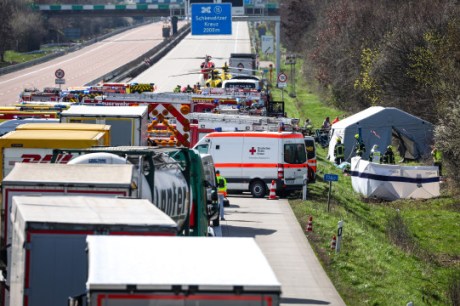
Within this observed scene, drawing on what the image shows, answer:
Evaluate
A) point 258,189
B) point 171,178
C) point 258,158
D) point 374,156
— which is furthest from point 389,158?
point 171,178

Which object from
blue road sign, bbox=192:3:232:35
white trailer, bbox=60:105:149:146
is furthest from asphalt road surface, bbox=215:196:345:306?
blue road sign, bbox=192:3:232:35

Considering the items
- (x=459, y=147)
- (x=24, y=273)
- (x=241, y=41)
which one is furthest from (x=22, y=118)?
(x=241, y=41)

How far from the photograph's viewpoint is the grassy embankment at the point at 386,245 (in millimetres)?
21953

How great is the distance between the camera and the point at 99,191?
13.3 m

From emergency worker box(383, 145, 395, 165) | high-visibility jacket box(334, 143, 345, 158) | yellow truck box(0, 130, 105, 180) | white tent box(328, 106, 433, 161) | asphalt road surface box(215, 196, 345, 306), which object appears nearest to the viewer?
asphalt road surface box(215, 196, 345, 306)

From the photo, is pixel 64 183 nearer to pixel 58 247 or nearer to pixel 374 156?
pixel 58 247

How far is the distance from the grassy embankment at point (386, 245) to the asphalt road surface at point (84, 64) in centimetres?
3685

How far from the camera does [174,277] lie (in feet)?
28.4

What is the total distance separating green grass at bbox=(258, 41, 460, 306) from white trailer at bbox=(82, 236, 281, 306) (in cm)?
1077

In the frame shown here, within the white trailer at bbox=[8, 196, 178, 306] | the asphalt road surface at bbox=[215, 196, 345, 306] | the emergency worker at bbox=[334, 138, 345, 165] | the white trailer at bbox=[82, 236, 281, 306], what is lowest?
the emergency worker at bbox=[334, 138, 345, 165]

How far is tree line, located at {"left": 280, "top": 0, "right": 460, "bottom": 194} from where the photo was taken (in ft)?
147

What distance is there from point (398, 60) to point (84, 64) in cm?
6450

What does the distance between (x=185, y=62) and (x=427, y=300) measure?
318 ft

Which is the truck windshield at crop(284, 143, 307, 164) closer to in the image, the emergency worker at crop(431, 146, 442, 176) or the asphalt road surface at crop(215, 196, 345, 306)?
the asphalt road surface at crop(215, 196, 345, 306)
